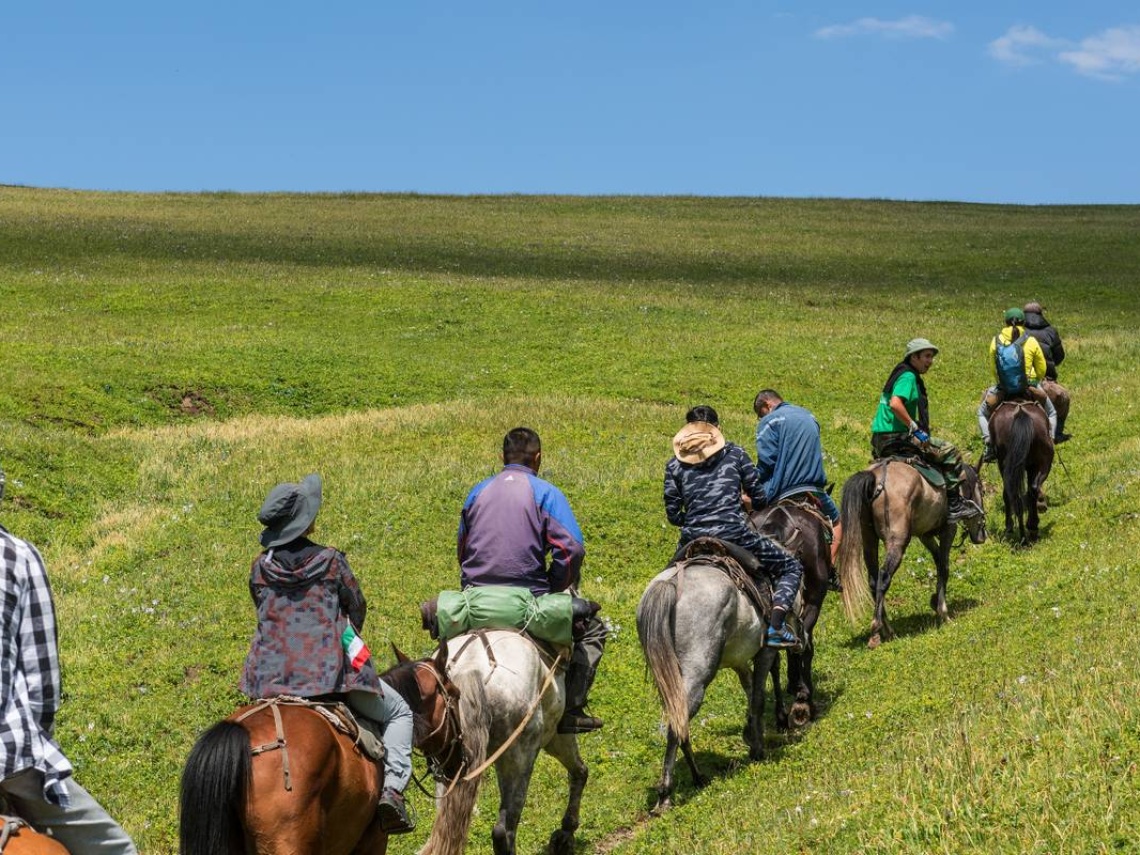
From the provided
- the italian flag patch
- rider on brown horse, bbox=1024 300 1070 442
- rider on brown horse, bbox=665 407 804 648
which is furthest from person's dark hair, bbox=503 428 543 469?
rider on brown horse, bbox=1024 300 1070 442

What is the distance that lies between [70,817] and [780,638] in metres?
8.22

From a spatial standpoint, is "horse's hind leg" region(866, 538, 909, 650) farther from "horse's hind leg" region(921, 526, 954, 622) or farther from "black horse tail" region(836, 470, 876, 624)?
"horse's hind leg" region(921, 526, 954, 622)

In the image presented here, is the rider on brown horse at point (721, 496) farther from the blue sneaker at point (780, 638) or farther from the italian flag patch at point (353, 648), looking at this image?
the italian flag patch at point (353, 648)

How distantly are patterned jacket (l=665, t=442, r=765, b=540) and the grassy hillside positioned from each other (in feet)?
7.83

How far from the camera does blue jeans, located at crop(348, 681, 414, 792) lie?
28.1 ft

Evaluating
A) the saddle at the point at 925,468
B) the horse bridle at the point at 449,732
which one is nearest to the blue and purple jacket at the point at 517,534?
the horse bridle at the point at 449,732

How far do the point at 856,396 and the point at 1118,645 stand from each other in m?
24.4

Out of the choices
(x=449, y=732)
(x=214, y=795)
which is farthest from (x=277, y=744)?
(x=449, y=732)

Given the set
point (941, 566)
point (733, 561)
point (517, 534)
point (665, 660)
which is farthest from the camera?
point (941, 566)

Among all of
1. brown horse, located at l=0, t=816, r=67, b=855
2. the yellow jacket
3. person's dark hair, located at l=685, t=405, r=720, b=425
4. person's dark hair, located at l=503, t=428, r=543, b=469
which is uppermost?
the yellow jacket

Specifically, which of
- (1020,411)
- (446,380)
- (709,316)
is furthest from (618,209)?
(1020,411)

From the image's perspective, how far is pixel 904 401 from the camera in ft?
56.1

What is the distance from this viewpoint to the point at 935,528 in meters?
17.7

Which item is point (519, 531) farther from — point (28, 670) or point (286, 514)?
point (28, 670)
